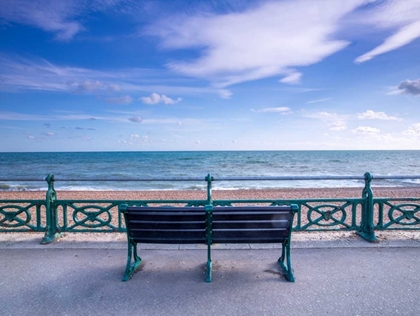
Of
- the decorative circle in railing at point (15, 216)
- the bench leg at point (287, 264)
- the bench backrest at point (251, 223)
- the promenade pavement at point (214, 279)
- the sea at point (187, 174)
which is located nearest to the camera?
the promenade pavement at point (214, 279)

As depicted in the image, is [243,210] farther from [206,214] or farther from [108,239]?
[108,239]

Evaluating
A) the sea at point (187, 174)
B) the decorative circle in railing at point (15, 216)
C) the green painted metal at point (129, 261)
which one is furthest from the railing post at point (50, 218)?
the green painted metal at point (129, 261)

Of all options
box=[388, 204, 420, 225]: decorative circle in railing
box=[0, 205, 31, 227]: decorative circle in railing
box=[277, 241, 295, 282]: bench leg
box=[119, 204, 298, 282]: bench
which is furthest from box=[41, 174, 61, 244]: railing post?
box=[388, 204, 420, 225]: decorative circle in railing

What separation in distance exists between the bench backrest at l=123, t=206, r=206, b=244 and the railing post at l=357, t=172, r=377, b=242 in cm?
293

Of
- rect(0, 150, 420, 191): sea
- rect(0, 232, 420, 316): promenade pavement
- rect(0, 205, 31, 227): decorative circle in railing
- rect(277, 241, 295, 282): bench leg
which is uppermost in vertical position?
rect(0, 205, 31, 227): decorative circle in railing

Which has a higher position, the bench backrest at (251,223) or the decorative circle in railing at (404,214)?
the bench backrest at (251,223)

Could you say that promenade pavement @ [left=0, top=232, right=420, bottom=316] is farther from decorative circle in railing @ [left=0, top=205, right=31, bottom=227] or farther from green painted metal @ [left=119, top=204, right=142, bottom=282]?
decorative circle in railing @ [left=0, top=205, right=31, bottom=227]

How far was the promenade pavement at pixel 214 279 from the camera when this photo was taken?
2727mm

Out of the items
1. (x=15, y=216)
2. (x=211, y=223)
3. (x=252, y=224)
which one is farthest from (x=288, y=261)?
(x=15, y=216)

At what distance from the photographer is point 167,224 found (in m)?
3.20

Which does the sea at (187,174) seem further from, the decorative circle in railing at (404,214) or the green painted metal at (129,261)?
the green painted metal at (129,261)

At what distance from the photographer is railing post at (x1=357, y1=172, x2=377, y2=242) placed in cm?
447

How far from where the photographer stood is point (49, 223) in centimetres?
451

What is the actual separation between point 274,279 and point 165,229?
1.44 metres
